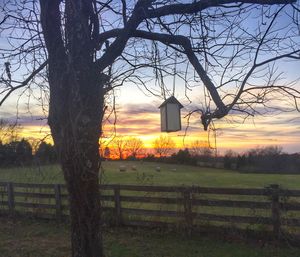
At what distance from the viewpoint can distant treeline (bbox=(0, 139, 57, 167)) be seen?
6.50 metres

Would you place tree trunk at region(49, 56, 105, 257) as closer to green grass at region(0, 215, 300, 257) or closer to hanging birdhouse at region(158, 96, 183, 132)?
hanging birdhouse at region(158, 96, 183, 132)

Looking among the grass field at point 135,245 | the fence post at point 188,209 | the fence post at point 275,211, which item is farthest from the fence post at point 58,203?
the fence post at point 275,211

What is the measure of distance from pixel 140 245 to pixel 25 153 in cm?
329

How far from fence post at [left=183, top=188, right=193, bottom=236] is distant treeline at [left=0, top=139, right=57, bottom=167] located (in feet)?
12.9

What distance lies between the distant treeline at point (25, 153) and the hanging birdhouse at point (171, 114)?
161 centimetres

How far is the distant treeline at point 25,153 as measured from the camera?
21.3ft

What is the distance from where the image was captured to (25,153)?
759cm

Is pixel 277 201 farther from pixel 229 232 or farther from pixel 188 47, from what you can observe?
pixel 188 47

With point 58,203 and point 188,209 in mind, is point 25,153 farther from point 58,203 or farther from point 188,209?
point 58,203

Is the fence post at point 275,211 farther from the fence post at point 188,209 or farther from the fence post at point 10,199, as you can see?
the fence post at point 10,199

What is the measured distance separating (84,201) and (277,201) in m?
5.77

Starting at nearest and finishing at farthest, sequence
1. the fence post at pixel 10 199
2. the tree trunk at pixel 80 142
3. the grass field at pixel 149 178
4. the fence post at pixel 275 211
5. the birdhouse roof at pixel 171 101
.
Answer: the tree trunk at pixel 80 142
the birdhouse roof at pixel 171 101
the grass field at pixel 149 178
the fence post at pixel 275 211
the fence post at pixel 10 199

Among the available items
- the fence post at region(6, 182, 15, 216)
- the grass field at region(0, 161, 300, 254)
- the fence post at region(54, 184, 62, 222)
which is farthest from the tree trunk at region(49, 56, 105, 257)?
the fence post at region(6, 182, 15, 216)

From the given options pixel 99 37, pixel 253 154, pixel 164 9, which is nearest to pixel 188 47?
pixel 164 9
